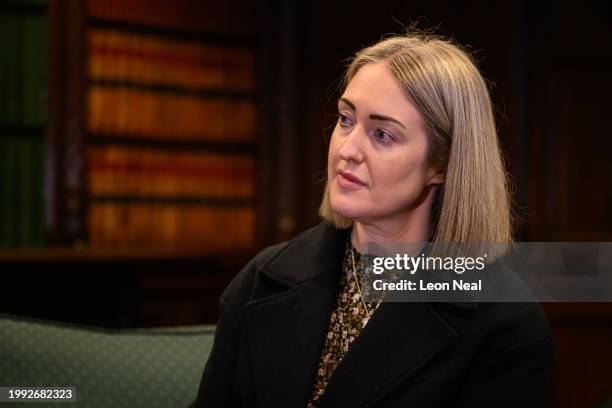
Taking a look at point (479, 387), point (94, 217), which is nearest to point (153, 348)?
point (479, 387)

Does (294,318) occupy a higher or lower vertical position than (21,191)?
lower

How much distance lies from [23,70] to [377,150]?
2.70m

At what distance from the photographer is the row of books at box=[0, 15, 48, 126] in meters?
3.42

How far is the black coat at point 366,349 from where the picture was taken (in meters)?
1.18

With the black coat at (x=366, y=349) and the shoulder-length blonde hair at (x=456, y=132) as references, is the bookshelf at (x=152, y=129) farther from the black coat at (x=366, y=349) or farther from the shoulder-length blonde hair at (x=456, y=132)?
the shoulder-length blonde hair at (x=456, y=132)

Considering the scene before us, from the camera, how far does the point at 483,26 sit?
3.83 metres

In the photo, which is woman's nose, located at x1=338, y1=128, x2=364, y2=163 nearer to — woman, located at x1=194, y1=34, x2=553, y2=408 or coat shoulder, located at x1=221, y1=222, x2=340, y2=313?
woman, located at x1=194, y1=34, x2=553, y2=408

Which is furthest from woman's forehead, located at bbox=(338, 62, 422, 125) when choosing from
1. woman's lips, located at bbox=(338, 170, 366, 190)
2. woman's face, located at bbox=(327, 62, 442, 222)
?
woman's lips, located at bbox=(338, 170, 366, 190)

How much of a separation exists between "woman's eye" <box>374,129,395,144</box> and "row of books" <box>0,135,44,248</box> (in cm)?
267

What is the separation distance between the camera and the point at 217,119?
3.96 meters

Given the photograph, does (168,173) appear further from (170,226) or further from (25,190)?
(25,190)

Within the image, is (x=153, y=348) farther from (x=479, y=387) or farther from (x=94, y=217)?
(x=94, y=217)

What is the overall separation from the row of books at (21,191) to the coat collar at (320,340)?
2.44m

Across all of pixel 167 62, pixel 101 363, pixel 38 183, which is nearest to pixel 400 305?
pixel 101 363
